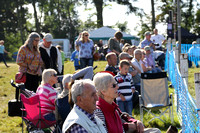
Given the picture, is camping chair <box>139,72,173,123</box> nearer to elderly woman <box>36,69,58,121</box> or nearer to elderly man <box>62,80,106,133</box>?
elderly woman <box>36,69,58,121</box>

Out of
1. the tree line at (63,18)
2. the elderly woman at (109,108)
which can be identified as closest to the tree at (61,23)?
the tree line at (63,18)

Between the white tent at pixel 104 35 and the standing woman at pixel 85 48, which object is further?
the white tent at pixel 104 35

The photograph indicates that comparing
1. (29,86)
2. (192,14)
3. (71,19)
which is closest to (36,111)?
(29,86)

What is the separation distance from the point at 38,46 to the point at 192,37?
88.9 ft

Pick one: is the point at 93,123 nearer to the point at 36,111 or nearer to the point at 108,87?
the point at 108,87

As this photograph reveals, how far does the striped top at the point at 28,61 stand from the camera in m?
7.61

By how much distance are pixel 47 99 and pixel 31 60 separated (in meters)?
1.95

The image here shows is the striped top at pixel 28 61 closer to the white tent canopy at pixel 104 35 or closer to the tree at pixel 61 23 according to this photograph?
the white tent canopy at pixel 104 35

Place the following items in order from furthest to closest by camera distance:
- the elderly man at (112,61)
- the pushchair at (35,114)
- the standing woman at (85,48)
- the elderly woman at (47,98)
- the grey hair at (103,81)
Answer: the standing woman at (85,48) < the elderly man at (112,61) < the elderly woman at (47,98) < the pushchair at (35,114) < the grey hair at (103,81)

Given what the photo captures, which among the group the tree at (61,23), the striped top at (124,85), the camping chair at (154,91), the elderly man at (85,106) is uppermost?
the tree at (61,23)

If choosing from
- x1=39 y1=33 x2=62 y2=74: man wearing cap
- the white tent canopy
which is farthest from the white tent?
x1=39 y1=33 x2=62 y2=74: man wearing cap

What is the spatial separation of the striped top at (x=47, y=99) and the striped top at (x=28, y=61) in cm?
173

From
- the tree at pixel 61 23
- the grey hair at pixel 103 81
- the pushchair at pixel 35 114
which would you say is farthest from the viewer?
the tree at pixel 61 23

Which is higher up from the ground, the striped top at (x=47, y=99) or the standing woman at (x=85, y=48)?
the standing woman at (x=85, y=48)
